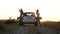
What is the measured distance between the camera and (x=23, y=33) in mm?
8945

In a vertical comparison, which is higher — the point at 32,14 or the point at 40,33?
the point at 32,14

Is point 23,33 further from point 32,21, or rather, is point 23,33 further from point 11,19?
point 11,19

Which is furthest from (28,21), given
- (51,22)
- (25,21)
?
(51,22)

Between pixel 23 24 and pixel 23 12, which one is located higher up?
pixel 23 12

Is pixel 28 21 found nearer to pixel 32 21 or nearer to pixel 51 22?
pixel 32 21

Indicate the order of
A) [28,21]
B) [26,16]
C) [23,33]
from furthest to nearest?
[26,16]
[28,21]
[23,33]

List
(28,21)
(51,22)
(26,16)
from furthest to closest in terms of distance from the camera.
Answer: (51,22) < (26,16) < (28,21)

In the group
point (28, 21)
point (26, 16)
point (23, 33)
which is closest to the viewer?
point (23, 33)

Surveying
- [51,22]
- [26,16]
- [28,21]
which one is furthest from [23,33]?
[51,22]

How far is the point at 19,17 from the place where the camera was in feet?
46.2

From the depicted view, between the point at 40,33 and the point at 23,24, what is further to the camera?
the point at 23,24

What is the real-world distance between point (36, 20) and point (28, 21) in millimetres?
772

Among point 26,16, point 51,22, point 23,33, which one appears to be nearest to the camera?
point 23,33

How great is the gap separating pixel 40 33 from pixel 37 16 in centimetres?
526
